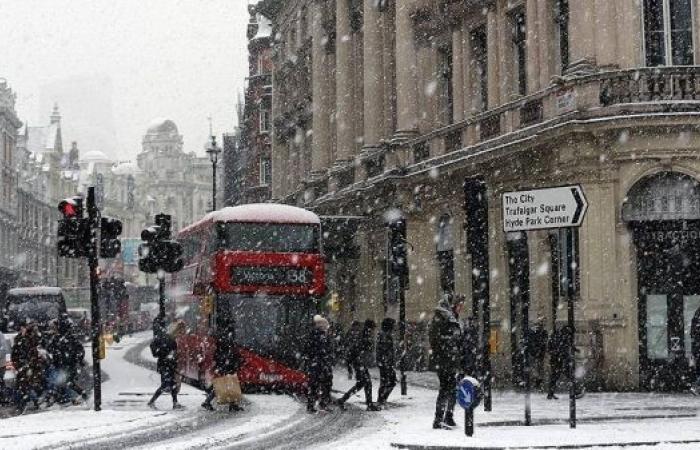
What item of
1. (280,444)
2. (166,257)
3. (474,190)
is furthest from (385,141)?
(280,444)

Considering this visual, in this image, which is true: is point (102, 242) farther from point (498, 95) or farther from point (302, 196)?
point (302, 196)

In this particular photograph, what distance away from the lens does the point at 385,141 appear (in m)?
38.8

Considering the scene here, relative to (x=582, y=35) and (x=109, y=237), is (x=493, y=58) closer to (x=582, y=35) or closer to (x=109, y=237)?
(x=582, y=35)

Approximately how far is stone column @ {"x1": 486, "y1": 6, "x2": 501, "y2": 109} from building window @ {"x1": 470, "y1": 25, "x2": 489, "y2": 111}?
114cm

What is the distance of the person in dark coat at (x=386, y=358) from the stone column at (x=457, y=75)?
563 inches

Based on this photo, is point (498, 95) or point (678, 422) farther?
point (498, 95)

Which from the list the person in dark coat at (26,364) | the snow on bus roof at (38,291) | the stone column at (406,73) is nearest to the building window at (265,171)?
the snow on bus roof at (38,291)

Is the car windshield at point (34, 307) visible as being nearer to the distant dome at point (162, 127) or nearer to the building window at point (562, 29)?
the building window at point (562, 29)

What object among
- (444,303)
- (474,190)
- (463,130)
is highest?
(463,130)

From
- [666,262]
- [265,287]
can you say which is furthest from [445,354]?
[666,262]

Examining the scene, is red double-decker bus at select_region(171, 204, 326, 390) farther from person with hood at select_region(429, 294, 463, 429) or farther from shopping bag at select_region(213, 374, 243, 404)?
person with hood at select_region(429, 294, 463, 429)

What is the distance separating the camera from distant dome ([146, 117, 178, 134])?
184000 mm

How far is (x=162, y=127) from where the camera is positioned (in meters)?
185

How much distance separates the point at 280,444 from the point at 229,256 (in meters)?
10.6
